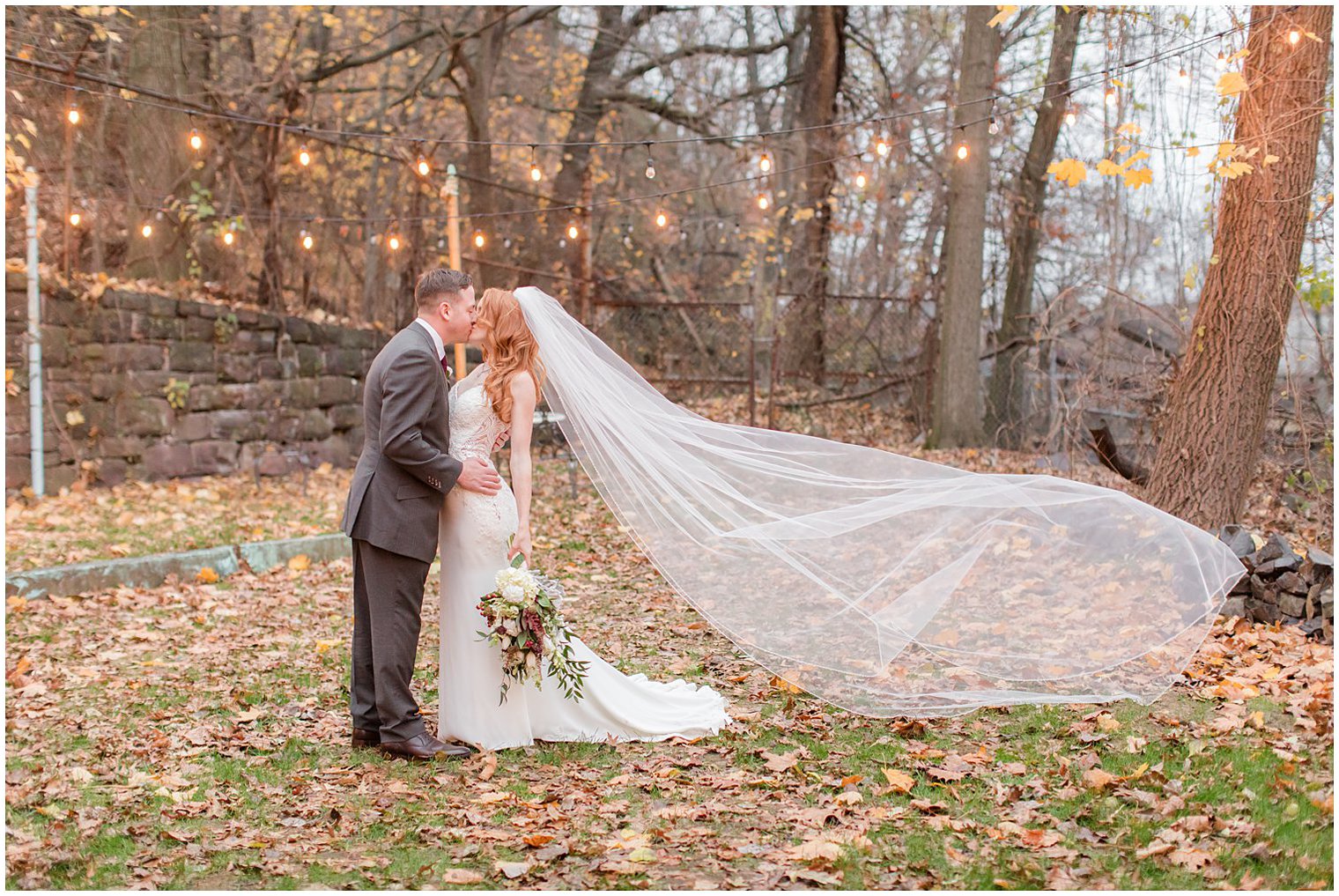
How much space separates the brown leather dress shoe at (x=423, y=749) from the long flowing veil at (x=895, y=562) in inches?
49.6

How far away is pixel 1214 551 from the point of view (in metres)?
5.24

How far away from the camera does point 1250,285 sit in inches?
301

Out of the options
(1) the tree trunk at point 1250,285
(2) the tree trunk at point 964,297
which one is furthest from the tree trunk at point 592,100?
(1) the tree trunk at point 1250,285

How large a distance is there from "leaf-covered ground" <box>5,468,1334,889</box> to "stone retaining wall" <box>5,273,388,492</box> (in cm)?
642

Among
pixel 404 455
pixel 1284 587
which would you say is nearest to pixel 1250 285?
pixel 1284 587

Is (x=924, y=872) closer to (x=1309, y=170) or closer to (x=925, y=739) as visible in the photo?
(x=925, y=739)

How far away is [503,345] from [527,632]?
1320mm

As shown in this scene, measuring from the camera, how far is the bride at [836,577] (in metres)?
5.07

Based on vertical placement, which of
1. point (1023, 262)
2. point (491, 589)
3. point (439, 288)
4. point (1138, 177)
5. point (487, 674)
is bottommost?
point (487, 674)

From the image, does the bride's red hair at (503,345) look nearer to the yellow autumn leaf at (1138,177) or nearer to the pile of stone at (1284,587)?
the yellow autumn leaf at (1138,177)

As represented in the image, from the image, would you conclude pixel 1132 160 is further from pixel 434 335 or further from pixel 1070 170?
pixel 434 335

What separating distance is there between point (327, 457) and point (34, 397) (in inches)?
150

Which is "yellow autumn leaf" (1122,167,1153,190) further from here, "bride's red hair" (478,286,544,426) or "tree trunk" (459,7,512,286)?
"tree trunk" (459,7,512,286)

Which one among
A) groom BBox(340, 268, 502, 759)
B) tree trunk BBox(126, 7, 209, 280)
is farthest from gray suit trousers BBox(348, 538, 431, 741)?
tree trunk BBox(126, 7, 209, 280)
